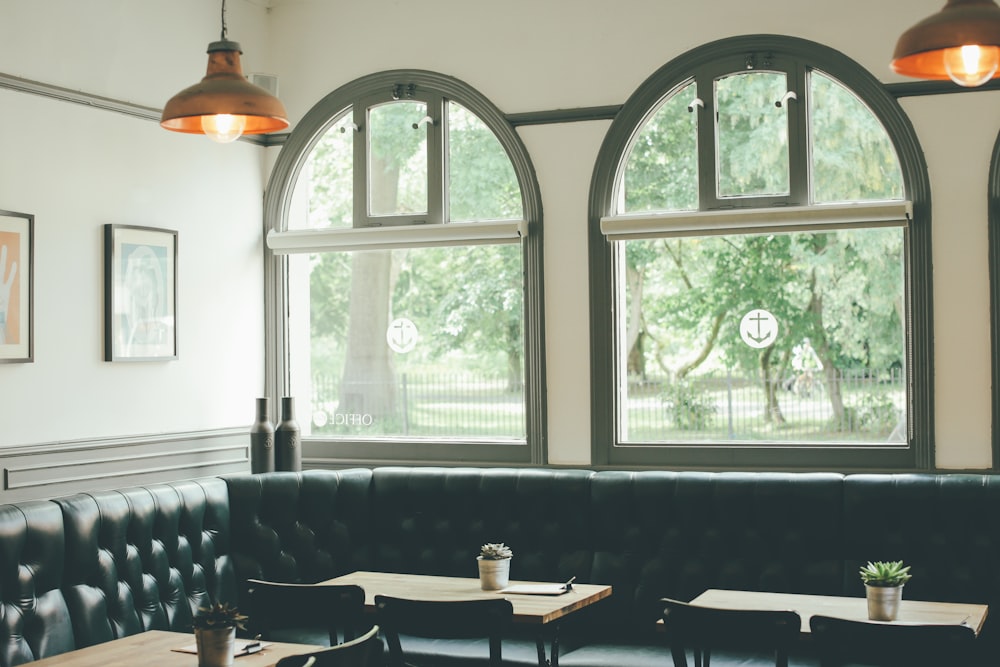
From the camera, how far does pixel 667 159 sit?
5980 mm

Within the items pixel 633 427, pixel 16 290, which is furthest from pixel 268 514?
pixel 633 427

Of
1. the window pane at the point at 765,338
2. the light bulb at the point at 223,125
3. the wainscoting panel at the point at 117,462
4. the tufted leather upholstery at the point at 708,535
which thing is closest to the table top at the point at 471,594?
the tufted leather upholstery at the point at 708,535

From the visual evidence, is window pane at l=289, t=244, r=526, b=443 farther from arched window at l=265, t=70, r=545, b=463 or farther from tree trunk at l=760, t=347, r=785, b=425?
tree trunk at l=760, t=347, r=785, b=425

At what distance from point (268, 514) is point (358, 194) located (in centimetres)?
204

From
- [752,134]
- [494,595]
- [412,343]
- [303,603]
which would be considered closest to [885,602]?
[494,595]

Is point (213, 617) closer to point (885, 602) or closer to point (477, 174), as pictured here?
point (885, 602)

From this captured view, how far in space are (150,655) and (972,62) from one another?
3.24 m

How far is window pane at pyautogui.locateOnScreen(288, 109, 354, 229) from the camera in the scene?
265 inches

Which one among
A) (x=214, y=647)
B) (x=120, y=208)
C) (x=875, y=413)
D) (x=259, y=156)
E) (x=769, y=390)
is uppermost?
(x=259, y=156)

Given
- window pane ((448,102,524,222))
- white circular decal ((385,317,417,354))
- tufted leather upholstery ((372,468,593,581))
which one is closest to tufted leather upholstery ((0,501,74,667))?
tufted leather upholstery ((372,468,593,581))

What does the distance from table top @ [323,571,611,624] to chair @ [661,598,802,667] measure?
1.85 feet

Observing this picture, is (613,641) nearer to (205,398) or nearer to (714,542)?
(714,542)

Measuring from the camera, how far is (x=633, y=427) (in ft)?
19.9

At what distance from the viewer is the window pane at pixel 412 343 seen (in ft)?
20.8
